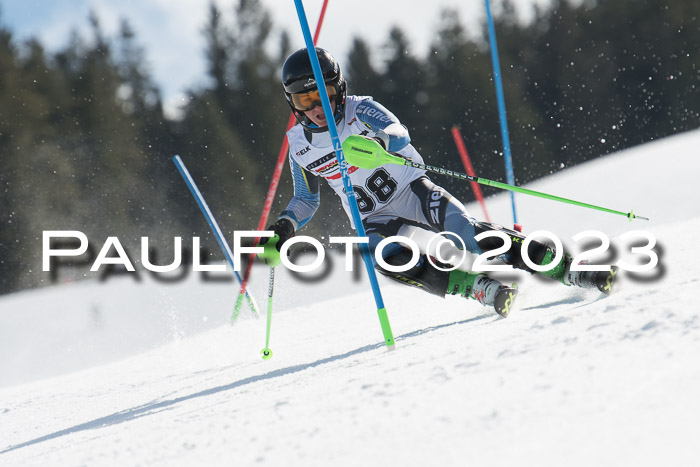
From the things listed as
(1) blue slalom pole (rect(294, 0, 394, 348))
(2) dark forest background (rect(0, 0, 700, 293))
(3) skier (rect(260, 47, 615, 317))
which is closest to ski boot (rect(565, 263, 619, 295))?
(3) skier (rect(260, 47, 615, 317))

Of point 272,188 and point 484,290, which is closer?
point 484,290

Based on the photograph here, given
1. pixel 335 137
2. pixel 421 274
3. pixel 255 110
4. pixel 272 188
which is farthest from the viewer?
pixel 255 110

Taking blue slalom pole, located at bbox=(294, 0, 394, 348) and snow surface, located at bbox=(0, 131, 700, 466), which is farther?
blue slalom pole, located at bbox=(294, 0, 394, 348)

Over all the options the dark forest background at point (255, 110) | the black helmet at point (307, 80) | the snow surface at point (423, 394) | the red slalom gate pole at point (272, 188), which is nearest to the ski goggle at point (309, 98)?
the black helmet at point (307, 80)

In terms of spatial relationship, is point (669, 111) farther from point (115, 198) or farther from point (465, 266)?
point (465, 266)

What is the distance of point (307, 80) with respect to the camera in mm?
3504

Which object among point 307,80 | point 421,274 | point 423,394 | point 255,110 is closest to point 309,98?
point 307,80

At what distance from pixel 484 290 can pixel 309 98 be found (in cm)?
131

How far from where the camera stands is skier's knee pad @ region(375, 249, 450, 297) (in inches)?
136

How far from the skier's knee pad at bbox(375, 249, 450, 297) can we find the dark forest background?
17846 mm

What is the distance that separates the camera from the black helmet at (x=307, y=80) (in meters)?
3.51

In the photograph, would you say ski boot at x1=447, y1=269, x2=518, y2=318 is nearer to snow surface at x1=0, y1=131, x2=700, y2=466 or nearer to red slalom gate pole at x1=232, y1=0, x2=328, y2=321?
snow surface at x1=0, y1=131, x2=700, y2=466

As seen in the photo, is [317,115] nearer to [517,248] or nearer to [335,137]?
[335,137]

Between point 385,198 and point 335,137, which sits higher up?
point 335,137
